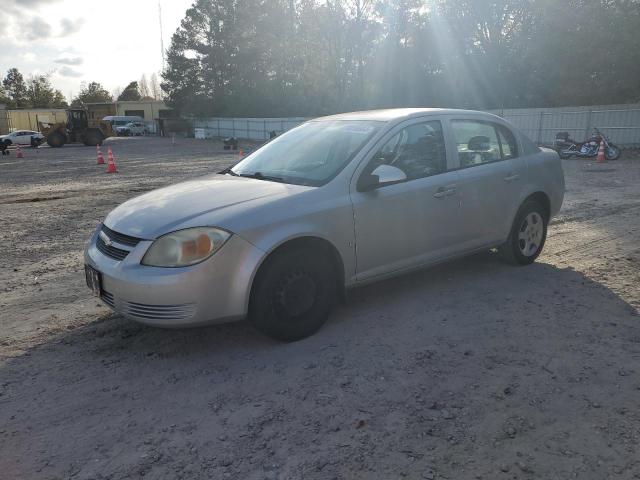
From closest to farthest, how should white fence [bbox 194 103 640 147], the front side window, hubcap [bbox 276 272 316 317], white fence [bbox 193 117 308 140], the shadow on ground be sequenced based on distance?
the shadow on ground → hubcap [bbox 276 272 316 317] → the front side window → white fence [bbox 194 103 640 147] → white fence [bbox 193 117 308 140]

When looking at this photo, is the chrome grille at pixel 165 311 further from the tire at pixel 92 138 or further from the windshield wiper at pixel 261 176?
the tire at pixel 92 138

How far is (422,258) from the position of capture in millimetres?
4668

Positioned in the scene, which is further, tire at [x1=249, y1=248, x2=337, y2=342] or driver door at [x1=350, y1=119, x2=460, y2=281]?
driver door at [x1=350, y1=119, x2=460, y2=281]

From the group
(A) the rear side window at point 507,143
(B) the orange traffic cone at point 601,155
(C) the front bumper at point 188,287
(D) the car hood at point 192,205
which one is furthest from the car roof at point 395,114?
(B) the orange traffic cone at point 601,155

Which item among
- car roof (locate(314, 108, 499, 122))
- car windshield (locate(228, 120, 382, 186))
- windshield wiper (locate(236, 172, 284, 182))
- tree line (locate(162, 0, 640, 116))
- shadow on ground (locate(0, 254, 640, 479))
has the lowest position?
shadow on ground (locate(0, 254, 640, 479))

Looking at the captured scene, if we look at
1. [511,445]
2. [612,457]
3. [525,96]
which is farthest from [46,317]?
[525,96]

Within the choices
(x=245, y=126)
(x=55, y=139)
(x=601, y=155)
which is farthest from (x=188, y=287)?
(x=245, y=126)

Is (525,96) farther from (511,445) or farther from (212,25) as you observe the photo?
(212,25)

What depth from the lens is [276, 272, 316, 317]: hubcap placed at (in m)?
3.78

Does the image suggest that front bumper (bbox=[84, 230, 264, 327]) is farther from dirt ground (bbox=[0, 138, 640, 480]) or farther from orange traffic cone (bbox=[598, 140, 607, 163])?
orange traffic cone (bbox=[598, 140, 607, 163])

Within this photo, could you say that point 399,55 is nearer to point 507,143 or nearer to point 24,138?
point 24,138

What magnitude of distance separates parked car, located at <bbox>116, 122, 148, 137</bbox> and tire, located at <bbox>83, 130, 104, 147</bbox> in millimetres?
23689

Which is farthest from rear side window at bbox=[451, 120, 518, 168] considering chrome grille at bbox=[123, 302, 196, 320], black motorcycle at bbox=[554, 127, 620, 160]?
black motorcycle at bbox=[554, 127, 620, 160]

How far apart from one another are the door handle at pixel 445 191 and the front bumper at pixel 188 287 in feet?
6.04
